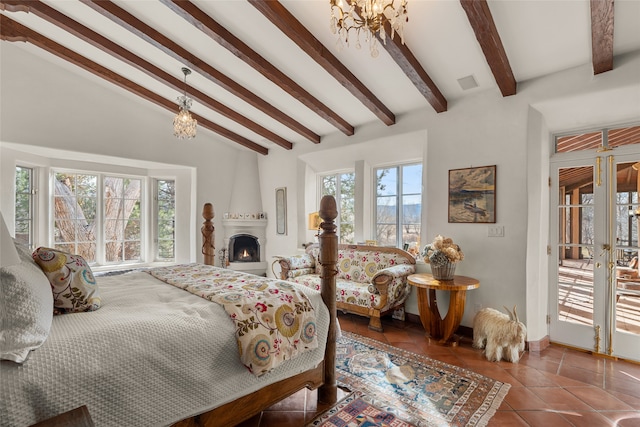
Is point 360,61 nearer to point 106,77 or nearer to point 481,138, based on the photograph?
point 481,138

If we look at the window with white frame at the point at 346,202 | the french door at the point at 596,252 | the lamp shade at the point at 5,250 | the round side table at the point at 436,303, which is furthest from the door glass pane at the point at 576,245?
the lamp shade at the point at 5,250

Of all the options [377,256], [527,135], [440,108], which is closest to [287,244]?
[377,256]

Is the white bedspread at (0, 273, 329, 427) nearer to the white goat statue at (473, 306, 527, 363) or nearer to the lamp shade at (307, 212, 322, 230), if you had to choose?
the white goat statue at (473, 306, 527, 363)

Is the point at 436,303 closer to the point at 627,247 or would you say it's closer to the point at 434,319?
the point at 434,319

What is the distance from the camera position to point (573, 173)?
3.00m

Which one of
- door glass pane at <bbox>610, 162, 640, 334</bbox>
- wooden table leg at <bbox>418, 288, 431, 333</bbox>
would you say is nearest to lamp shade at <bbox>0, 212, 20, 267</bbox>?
wooden table leg at <bbox>418, 288, 431, 333</bbox>

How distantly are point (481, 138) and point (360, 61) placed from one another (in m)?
1.45

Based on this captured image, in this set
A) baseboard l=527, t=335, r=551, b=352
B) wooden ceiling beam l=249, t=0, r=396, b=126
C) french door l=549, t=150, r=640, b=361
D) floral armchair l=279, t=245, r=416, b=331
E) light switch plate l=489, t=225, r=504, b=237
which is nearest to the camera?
wooden ceiling beam l=249, t=0, r=396, b=126

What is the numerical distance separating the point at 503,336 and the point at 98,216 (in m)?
5.43

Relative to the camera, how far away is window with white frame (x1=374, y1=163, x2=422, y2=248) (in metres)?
4.06

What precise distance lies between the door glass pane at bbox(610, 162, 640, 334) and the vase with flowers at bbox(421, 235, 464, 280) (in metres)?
1.34

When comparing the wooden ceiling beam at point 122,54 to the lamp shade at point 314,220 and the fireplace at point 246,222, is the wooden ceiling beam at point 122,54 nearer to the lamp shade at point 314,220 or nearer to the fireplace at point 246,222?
the fireplace at point 246,222

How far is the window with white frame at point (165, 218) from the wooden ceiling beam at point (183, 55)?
2.38 m

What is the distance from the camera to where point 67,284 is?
4.74 ft
